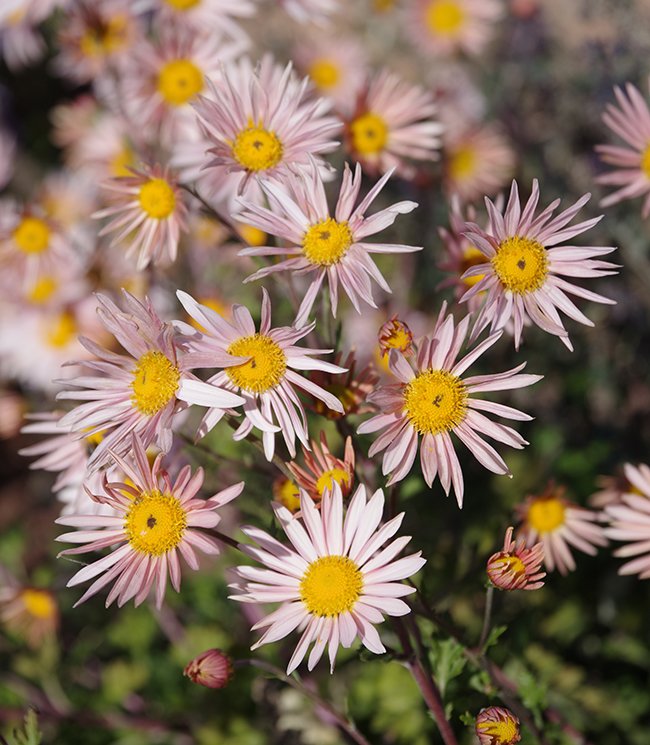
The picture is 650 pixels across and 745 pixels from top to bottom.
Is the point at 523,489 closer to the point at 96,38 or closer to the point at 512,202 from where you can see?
the point at 512,202

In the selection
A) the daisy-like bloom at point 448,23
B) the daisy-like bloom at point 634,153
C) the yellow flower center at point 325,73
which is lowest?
the yellow flower center at point 325,73

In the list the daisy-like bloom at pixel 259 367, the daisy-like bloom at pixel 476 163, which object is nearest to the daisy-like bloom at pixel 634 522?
the daisy-like bloom at pixel 259 367

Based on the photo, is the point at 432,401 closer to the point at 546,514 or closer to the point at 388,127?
the point at 546,514

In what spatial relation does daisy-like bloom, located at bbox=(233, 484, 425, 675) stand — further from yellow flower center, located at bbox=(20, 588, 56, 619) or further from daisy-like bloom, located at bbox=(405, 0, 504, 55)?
daisy-like bloom, located at bbox=(405, 0, 504, 55)

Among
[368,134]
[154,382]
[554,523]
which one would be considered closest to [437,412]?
[154,382]

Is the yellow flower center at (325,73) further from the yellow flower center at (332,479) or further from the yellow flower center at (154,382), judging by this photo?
the yellow flower center at (332,479)

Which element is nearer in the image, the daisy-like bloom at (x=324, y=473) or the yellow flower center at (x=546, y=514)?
the daisy-like bloom at (x=324, y=473)

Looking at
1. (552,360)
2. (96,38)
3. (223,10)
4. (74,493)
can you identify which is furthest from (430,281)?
(74,493)
